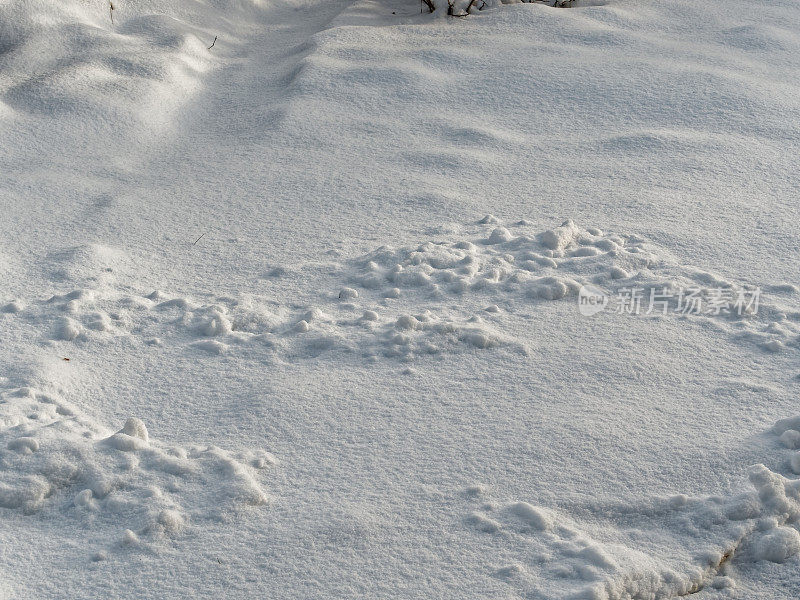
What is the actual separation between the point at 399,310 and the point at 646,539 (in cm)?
84

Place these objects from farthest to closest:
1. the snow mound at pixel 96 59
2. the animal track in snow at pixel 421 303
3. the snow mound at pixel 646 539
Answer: the snow mound at pixel 96 59 → the animal track in snow at pixel 421 303 → the snow mound at pixel 646 539

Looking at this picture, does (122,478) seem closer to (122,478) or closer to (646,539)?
(122,478)

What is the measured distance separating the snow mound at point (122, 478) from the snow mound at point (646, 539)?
43cm

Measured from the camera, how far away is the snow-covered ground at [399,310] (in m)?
1.36

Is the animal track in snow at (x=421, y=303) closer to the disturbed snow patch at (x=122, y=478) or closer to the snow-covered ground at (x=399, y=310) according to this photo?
the snow-covered ground at (x=399, y=310)

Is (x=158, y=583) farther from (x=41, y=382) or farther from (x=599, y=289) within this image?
(x=599, y=289)

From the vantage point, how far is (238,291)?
6.91 ft

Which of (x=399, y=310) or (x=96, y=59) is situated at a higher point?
(x=96, y=59)

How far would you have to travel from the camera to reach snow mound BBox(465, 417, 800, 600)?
1294 millimetres

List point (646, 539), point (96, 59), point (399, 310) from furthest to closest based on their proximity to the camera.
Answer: point (96, 59) < point (399, 310) < point (646, 539)

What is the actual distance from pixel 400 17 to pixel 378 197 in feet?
5.66

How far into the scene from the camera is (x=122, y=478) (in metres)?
1.44

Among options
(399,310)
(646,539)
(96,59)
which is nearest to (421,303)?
(399,310)

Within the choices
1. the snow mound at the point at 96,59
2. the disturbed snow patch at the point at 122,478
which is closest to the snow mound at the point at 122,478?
the disturbed snow patch at the point at 122,478
